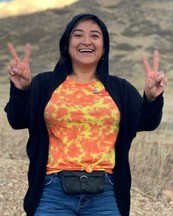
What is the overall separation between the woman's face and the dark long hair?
Result: 0.06 ft

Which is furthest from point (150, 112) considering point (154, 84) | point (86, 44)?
point (86, 44)

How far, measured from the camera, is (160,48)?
18.3 m

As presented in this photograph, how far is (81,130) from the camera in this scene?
8.97ft

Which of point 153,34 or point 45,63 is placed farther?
point 153,34

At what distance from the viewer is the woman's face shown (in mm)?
2896

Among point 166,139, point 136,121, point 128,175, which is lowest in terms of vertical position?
point 166,139

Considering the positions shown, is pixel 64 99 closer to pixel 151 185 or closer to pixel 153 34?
pixel 151 185

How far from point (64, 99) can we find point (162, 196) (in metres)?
3.68

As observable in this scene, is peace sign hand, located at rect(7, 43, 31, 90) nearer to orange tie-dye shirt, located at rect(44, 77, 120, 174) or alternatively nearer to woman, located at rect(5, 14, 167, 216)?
woman, located at rect(5, 14, 167, 216)

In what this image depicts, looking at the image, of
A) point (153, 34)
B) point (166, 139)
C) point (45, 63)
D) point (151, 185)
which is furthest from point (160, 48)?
point (151, 185)

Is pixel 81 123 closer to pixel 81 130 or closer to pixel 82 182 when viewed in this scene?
pixel 81 130

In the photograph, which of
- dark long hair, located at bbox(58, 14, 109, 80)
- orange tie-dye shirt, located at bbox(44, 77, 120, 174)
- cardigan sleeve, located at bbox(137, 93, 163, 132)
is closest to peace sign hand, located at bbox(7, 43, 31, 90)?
orange tie-dye shirt, located at bbox(44, 77, 120, 174)

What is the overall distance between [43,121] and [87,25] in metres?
0.52

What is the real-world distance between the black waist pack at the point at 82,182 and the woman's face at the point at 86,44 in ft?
1.79
